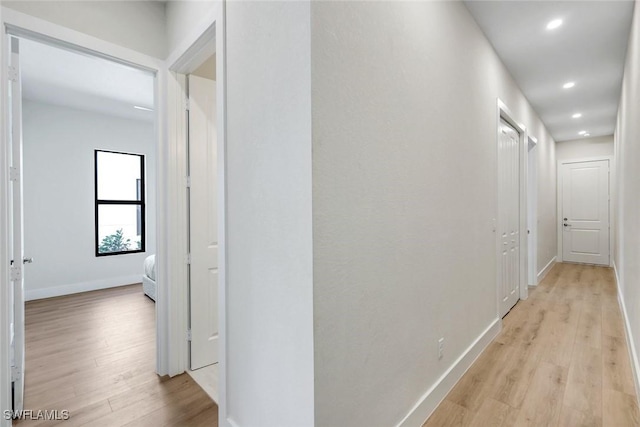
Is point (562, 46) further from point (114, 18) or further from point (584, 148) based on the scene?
point (584, 148)

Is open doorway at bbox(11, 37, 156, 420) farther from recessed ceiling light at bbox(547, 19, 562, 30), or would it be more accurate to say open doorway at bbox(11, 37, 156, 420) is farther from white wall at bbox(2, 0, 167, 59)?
recessed ceiling light at bbox(547, 19, 562, 30)

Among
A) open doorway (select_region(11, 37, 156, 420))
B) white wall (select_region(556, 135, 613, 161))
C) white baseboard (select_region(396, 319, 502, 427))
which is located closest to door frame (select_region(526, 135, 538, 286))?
white baseboard (select_region(396, 319, 502, 427))

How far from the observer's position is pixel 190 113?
229cm

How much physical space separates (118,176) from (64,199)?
86 centimetres

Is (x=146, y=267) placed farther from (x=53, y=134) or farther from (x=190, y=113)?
(x=190, y=113)

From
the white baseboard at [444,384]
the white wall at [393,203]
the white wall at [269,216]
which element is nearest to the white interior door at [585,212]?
the white baseboard at [444,384]

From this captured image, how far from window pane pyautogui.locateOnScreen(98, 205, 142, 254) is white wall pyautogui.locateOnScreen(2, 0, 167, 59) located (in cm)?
389

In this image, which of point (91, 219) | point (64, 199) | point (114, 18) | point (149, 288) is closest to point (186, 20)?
point (114, 18)

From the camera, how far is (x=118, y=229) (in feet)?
17.1

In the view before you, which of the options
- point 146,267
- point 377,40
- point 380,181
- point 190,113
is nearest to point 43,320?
point 146,267

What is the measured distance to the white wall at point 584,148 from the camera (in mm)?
6113

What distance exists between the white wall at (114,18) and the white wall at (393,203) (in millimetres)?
1746

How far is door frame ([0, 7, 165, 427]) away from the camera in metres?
1.58

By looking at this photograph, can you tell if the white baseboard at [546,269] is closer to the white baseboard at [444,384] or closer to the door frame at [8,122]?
the white baseboard at [444,384]
